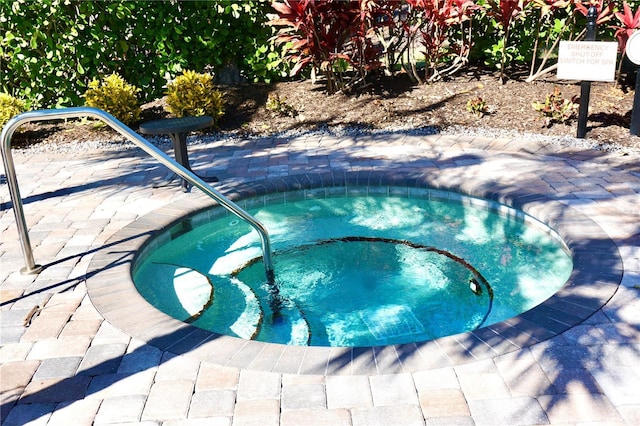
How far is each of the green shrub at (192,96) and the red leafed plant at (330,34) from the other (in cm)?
114

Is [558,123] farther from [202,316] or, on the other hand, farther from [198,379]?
[198,379]

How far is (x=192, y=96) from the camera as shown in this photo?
7520 millimetres

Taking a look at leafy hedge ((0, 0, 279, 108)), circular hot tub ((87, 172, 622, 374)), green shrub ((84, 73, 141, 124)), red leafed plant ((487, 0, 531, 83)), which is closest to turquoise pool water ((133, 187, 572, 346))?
circular hot tub ((87, 172, 622, 374))

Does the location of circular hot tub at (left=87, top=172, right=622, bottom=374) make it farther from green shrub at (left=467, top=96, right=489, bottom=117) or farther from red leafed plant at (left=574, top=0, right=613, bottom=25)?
red leafed plant at (left=574, top=0, right=613, bottom=25)

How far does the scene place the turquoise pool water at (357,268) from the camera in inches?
154

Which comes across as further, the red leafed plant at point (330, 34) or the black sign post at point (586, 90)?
the red leafed plant at point (330, 34)

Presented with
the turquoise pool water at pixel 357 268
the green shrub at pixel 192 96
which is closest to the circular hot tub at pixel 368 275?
the turquoise pool water at pixel 357 268

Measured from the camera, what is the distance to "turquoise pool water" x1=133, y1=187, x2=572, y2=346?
3.90 metres

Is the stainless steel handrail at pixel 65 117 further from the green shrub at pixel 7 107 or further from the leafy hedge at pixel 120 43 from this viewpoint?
the leafy hedge at pixel 120 43

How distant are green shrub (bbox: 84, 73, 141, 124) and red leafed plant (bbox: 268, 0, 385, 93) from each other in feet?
6.64

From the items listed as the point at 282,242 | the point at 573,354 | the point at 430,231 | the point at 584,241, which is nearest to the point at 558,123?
the point at 430,231

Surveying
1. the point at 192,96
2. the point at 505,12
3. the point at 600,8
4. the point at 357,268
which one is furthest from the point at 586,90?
the point at 192,96

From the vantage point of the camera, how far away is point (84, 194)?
18.5 ft

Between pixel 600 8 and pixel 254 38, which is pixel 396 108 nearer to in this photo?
pixel 254 38
